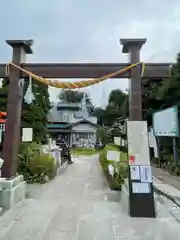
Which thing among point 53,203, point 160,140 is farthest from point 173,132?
point 53,203

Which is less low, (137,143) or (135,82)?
(135,82)

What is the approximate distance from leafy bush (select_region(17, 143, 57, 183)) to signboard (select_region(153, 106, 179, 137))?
6591mm

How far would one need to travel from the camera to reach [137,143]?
667 centimetres

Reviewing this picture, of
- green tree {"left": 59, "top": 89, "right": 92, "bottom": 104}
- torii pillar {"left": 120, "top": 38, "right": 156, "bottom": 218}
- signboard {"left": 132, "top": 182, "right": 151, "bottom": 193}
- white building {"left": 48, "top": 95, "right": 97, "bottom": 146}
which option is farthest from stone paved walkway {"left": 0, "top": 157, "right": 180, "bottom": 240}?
green tree {"left": 59, "top": 89, "right": 92, "bottom": 104}

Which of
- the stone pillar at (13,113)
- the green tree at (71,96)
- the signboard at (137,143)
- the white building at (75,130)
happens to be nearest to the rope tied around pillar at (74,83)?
the stone pillar at (13,113)

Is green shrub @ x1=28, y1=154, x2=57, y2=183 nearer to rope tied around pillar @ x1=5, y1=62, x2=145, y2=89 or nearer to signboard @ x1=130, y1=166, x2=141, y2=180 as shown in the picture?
rope tied around pillar @ x1=5, y1=62, x2=145, y2=89

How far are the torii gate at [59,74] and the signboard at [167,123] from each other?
7.27m

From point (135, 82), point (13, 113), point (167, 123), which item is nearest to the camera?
point (135, 82)

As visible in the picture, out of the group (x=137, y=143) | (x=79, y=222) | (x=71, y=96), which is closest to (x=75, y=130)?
(x=71, y=96)

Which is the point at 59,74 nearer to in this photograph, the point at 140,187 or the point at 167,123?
the point at 140,187

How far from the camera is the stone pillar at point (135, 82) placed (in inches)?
281

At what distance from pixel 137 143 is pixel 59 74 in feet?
8.86

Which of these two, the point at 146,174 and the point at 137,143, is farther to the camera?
the point at 137,143

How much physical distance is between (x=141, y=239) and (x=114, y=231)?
0.60 meters
